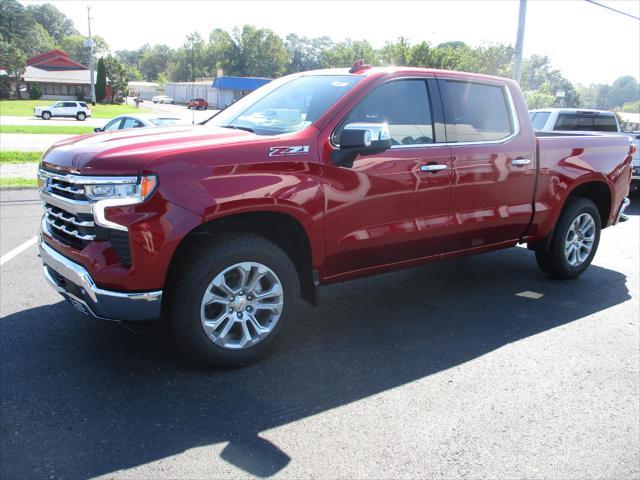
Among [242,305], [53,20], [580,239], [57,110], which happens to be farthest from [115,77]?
[53,20]

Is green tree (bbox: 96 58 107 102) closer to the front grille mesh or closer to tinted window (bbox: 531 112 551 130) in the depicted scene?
tinted window (bbox: 531 112 551 130)

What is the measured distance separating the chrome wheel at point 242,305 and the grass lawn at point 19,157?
1321cm

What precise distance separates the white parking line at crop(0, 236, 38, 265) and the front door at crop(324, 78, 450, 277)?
400cm

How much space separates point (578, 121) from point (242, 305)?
36.5 feet

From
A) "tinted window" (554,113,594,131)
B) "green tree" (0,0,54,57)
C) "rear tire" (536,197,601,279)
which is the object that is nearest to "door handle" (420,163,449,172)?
"rear tire" (536,197,601,279)

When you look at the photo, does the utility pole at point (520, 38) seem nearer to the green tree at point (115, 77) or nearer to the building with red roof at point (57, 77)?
the green tree at point (115, 77)

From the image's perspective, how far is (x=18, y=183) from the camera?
37.3ft

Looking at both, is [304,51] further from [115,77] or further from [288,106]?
[288,106]

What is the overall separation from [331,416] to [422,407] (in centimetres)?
57

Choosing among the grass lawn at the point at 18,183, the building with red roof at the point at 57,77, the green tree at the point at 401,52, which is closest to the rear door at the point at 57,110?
the green tree at the point at 401,52

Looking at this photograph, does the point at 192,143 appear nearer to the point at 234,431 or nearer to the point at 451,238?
the point at 234,431

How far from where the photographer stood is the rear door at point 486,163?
4777 mm

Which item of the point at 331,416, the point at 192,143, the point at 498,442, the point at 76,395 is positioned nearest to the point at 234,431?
the point at 331,416

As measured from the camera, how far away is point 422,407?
11.3 feet
